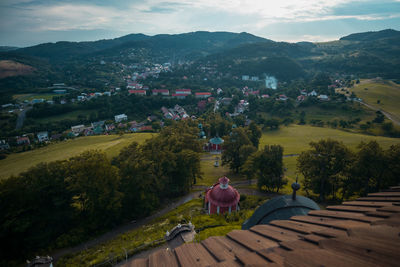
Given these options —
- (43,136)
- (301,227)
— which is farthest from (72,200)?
(43,136)

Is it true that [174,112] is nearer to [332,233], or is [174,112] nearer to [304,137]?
[304,137]

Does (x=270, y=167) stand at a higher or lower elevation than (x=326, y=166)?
lower

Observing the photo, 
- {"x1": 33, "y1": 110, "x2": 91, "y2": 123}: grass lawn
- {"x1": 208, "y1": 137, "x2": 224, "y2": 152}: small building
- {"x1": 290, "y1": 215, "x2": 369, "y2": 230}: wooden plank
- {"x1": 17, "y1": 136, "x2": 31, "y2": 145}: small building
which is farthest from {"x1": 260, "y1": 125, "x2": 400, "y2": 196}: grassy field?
{"x1": 33, "y1": 110, "x2": 91, "y2": 123}: grass lawn

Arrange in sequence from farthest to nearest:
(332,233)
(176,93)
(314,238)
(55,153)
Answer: (176,93)
(55,153)
(314,238)
(332,233)

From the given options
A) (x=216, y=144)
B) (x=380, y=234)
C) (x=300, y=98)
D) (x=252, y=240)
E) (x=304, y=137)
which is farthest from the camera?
(x=300, y=98)

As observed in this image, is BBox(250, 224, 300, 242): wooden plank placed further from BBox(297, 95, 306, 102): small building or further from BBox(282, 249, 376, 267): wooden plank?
BBox(297, 95, 306, 102): small building

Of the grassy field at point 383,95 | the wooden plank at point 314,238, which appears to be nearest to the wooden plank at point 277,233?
the wooden plank at point 314,238
